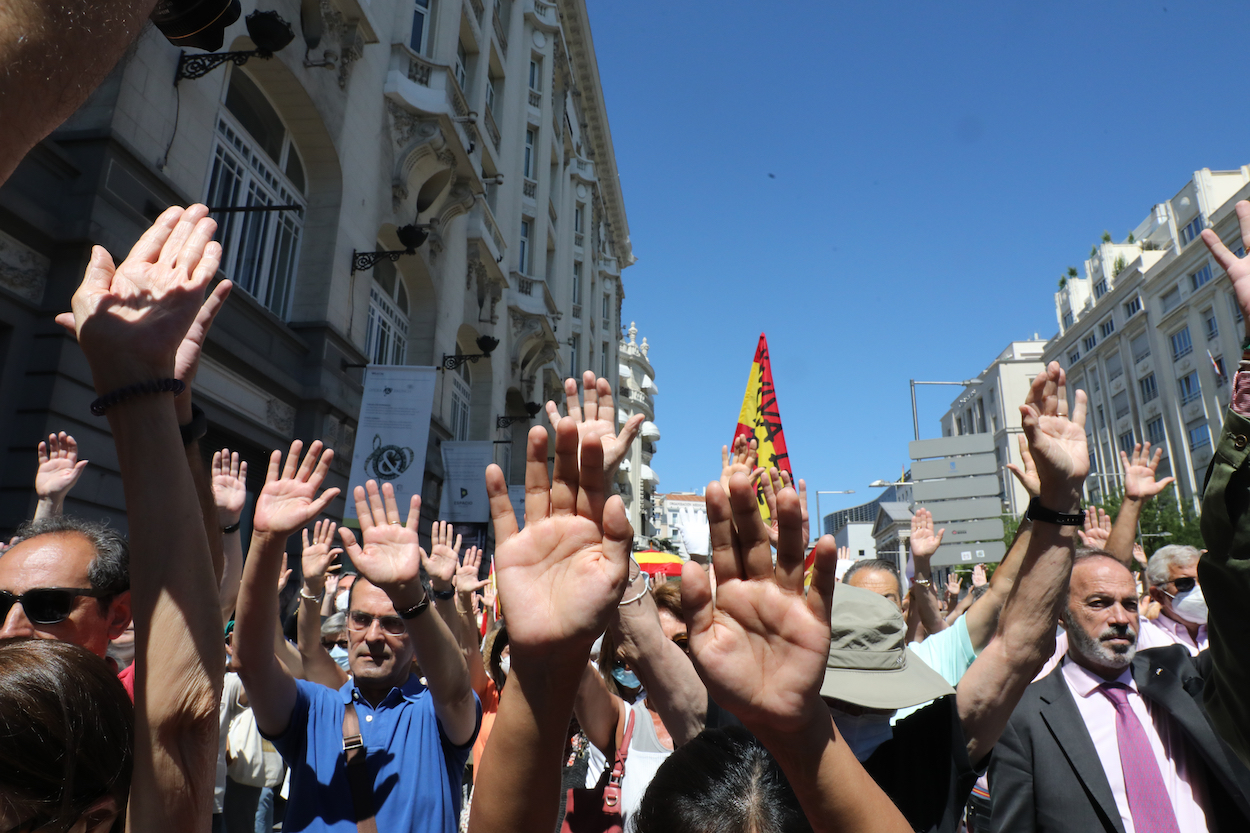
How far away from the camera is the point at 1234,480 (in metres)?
1.51

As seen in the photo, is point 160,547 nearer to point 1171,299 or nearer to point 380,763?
point 380,763

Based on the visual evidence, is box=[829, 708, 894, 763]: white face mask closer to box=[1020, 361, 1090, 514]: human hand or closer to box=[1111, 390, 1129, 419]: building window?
box=[1020, 361, 1090, 514]: human hand

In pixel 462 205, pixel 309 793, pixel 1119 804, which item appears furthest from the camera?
pixel 462 205

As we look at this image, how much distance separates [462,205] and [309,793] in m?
14.0

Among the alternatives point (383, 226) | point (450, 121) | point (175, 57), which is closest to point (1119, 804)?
point (175, 57)

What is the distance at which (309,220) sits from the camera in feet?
38.6

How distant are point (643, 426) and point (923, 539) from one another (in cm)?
4017

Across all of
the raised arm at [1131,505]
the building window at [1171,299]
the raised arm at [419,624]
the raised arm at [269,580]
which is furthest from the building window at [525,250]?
the building window at [1171,299]

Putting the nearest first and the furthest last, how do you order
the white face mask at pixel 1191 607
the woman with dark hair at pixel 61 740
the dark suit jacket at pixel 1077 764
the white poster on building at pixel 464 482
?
the woman with dark hair at pixel 61 740 → the dark suit jacket at pixel 1077 764 → the white face mask at pixel 1191 607 → the white poster on building at pixel 464 482

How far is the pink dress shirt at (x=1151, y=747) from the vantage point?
9.47ft

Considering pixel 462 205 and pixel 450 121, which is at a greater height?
pixel 450 121

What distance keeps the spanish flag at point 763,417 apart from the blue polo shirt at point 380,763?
162 inches

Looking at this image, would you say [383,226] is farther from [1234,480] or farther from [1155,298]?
[1155,298]

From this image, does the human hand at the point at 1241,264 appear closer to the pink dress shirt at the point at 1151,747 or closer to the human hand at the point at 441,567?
the pink dress shirt at the point at 1151,747
